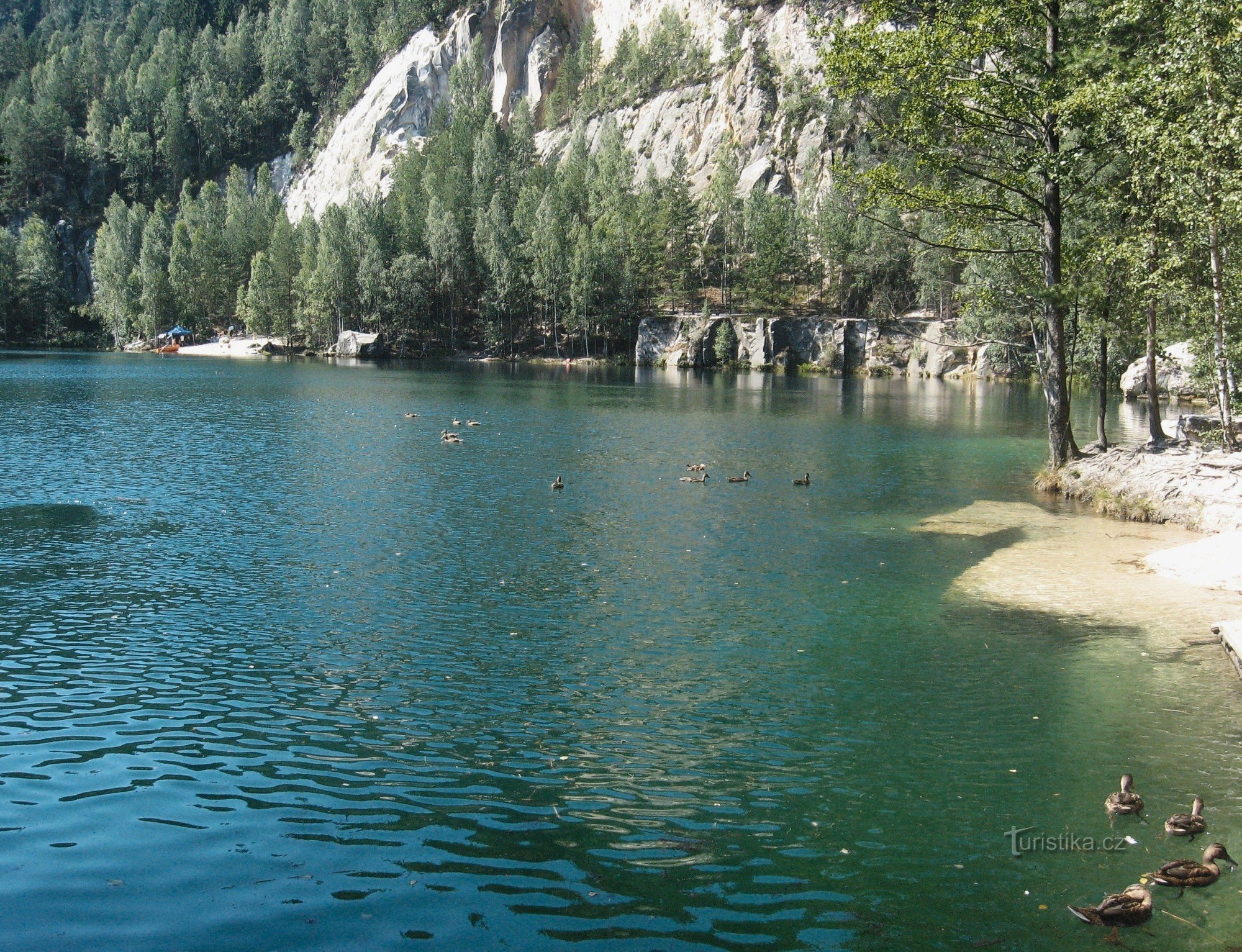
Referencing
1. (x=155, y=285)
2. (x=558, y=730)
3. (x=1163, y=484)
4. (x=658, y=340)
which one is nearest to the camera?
(x=558, y=730)

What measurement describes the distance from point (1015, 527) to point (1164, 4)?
54.8ft

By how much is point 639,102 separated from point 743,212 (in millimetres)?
50646

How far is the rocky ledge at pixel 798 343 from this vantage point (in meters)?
113

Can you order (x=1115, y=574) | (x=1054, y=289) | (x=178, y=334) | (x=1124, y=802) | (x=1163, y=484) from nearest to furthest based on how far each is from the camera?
(x=1124, y=802)
(x=1115, y=574)
(x=1163, y=484)
(x=1054, y=289)
(x=178, y=334)

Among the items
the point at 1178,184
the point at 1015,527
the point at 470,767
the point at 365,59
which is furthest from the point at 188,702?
the point at 365,59

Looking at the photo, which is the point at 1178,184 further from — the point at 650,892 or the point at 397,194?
the point at 397,194

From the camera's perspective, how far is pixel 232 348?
13750cm

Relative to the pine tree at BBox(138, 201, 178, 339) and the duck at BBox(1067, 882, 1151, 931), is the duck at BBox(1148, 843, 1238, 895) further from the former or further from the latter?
the pine tree at BBox(138, 201, 178, 339)

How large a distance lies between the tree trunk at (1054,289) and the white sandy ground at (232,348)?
121433mm

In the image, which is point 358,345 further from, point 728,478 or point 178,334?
point 728,478

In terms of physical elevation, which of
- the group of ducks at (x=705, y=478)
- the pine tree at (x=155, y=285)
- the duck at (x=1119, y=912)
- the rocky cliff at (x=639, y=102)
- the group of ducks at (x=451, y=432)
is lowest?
the duck at (x=1119, y=912)

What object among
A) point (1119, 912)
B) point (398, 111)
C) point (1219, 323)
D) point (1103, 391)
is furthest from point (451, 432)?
point (398, 111)

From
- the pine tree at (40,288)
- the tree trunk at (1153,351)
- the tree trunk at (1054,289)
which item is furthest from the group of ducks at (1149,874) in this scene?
the pine tree at (40,288)

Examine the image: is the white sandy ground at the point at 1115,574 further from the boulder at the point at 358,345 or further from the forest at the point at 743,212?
the boulder at the point at 358,345
